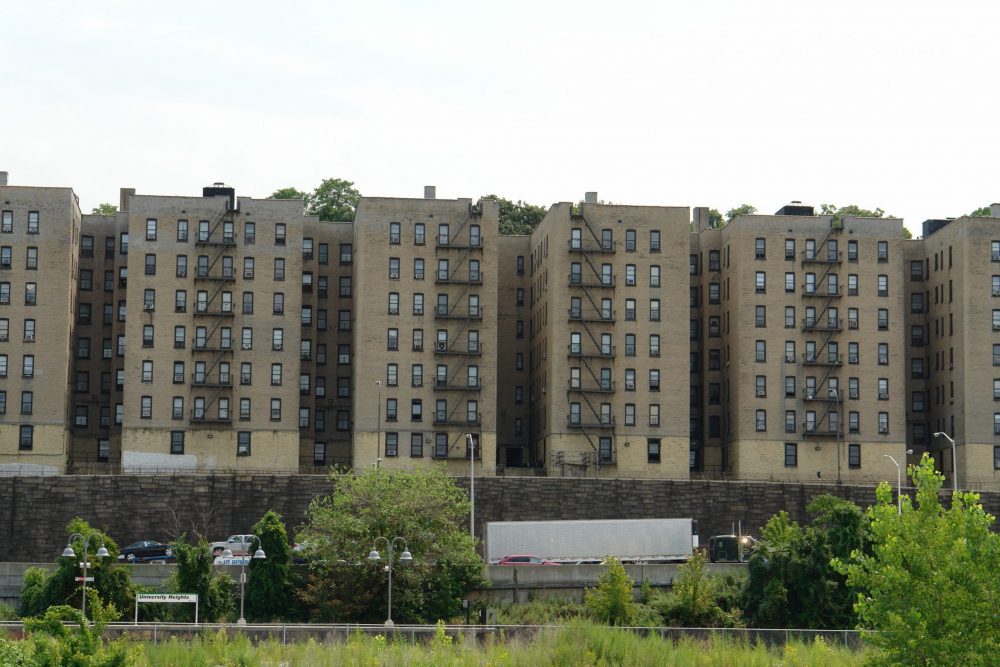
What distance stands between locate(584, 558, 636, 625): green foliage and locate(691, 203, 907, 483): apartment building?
4917cm

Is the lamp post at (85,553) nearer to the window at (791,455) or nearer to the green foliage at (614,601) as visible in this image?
the green foliage at (614,601)

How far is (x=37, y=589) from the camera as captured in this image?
75750 mm

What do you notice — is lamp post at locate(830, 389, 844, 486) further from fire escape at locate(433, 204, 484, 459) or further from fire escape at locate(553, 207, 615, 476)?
fire escape at locate(433, 204, 484, 459)

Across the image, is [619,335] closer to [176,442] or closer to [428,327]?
[428,327]

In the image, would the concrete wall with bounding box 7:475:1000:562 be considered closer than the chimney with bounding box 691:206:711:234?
Yes

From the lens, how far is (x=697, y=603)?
79.0 metres

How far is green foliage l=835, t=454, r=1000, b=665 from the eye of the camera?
40.9 meters

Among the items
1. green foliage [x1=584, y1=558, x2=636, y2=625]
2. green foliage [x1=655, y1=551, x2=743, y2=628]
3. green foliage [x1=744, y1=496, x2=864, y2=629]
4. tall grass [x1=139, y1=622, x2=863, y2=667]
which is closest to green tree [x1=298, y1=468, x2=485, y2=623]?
green foliage [x1=584, y1=558, x2=636, y2=625]

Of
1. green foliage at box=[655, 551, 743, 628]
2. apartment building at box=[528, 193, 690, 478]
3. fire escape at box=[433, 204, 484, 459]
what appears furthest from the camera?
apartment building at box=[528, 193, 690, 478]

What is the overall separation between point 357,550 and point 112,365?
55.6 metres

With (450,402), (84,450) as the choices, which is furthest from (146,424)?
(450,402)

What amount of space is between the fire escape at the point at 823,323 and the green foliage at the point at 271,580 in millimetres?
59253

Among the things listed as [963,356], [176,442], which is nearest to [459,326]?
[176,442]

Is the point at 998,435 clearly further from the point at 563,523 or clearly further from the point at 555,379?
the point at 563,523
